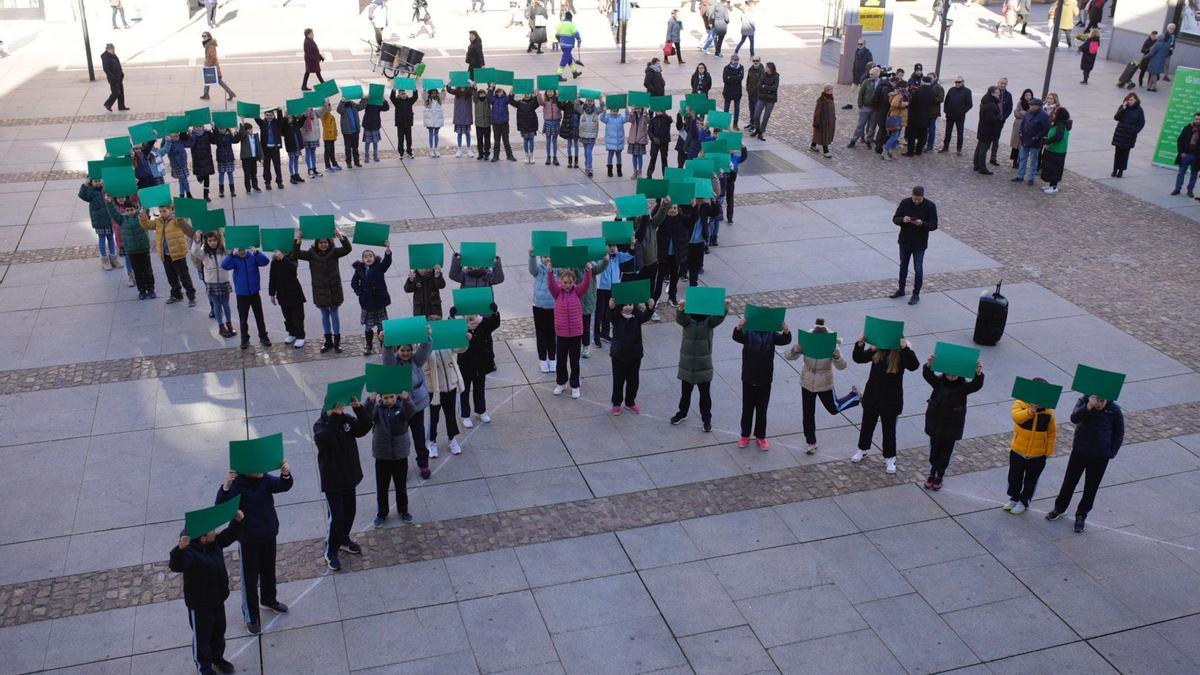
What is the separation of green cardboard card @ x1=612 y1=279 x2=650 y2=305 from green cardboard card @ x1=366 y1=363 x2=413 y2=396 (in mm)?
2602

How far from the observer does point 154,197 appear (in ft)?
44.3

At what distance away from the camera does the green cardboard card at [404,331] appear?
30.9 feet

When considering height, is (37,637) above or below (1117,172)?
below

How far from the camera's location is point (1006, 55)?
3162cm

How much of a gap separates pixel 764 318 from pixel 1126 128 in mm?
12636

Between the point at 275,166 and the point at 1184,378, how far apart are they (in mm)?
14005

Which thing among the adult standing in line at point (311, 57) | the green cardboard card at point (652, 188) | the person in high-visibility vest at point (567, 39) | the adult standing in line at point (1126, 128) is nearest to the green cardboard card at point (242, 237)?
the green cardboard card at point (652, 188)

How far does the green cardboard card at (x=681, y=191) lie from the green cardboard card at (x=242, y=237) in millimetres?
4999

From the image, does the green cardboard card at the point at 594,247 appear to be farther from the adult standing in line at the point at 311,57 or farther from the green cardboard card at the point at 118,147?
the adult standing in line at the point at 311,57

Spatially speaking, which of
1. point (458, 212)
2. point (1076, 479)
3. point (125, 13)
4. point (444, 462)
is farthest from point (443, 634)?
point (125, 13)

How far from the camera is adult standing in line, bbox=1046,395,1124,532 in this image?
903cm

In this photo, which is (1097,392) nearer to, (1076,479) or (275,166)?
(1076,479)

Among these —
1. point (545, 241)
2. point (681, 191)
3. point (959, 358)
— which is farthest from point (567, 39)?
point (959, 358)

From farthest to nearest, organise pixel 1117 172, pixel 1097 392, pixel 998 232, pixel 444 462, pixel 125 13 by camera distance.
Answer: pixel 125 13, pixel 1117 172, pixel 998 232, pixel 444 462, pixel 1097 392
